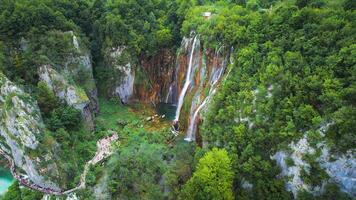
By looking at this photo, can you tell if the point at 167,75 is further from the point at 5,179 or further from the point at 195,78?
the point at 5,179

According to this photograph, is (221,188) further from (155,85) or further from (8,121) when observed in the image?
(155,85)

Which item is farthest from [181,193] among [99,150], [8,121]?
[8,121]

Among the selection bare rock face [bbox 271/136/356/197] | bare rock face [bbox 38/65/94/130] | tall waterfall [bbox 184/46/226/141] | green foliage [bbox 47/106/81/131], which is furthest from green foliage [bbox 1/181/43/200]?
bare rock face [bbox 271/136/356/197]

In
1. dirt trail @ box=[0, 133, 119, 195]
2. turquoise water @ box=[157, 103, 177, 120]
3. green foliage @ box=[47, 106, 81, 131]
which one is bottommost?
dirt trail @ box=[0, 133, 119, 195]

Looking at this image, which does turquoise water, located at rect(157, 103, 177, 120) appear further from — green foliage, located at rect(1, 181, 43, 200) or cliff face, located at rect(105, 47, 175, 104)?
green foliage, located at rect(1, 181, 43, 200)

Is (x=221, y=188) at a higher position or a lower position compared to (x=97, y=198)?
higher

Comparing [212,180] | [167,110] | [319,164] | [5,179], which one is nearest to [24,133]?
[5,179]
